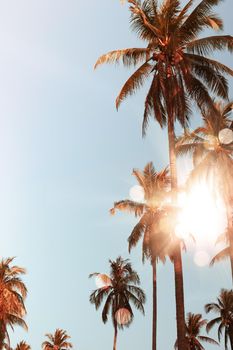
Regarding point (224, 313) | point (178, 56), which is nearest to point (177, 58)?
point (178, 56)

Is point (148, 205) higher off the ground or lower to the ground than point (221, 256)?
higher

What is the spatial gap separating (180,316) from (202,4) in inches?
564

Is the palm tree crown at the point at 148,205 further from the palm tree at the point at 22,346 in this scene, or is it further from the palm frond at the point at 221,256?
the palm tree at the point at 22,346

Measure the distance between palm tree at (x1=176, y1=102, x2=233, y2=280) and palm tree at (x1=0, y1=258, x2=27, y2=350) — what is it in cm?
1700

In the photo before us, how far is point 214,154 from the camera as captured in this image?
94.2 feet

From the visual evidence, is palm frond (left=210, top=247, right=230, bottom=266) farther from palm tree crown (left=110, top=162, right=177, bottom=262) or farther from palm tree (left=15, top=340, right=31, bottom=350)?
palm tree (left=15, top=340, right=31, bottom=350)

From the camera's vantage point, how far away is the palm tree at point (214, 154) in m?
27.7

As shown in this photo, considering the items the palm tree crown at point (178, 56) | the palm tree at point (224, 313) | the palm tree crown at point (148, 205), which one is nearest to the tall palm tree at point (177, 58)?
the palm tree crown at point (178, 56)

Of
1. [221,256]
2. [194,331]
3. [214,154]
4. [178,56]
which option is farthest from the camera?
[194,331]

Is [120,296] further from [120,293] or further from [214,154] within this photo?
[214,154]

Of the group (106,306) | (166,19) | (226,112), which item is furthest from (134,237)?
(166,19)

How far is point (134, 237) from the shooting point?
36.5 meters

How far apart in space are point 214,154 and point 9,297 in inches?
754

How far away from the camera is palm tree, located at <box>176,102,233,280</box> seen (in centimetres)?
2766
